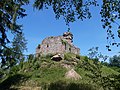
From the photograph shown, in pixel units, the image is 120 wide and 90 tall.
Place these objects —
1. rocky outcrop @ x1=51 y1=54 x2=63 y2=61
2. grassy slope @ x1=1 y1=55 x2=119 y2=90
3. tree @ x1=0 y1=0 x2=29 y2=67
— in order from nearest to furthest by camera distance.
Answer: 1. tree @ x1=0 y1=0 x2=29 y2=67
2. grassy slope @ x1=1 y1=55 x2=119 y2=90
3. rocky outcrop @ x1=51 y1=54 x2=63 y2=61

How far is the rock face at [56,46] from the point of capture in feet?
141

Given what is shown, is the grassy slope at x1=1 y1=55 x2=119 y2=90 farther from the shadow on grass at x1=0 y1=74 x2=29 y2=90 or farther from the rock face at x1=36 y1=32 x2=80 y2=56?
the rock face at x1=36 y1=32 x2=80 y2=56

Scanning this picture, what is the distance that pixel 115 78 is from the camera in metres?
8.56

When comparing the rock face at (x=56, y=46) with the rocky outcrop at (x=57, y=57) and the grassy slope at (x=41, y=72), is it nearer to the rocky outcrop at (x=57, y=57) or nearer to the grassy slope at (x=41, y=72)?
the rocky outcrop at (x=57, y=57)

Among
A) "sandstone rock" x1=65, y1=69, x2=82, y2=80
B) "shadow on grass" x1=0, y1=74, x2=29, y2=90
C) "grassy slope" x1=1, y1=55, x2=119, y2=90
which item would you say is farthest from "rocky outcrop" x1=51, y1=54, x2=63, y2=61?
"shadow on grass" x1=0, y1=74, x2=29, y2=90

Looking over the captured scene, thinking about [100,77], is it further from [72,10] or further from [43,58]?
[43,58]

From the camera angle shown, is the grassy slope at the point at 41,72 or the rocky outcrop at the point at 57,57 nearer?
the grassy slope at the point at 41,72

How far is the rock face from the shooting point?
43094 mm

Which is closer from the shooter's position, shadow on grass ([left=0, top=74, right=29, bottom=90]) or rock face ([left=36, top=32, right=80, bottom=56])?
shadow on grass ([left=0, top=74, right=29, bottom=90])

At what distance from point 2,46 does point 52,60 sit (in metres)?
14.8

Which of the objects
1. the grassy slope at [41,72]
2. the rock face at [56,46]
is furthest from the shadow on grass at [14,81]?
the rock face at [56,46]

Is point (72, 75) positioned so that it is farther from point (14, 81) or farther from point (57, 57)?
point (57, 57)

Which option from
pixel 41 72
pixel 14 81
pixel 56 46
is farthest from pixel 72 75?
pixel 56 46

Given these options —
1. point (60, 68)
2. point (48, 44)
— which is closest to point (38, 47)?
point (48, 44)
